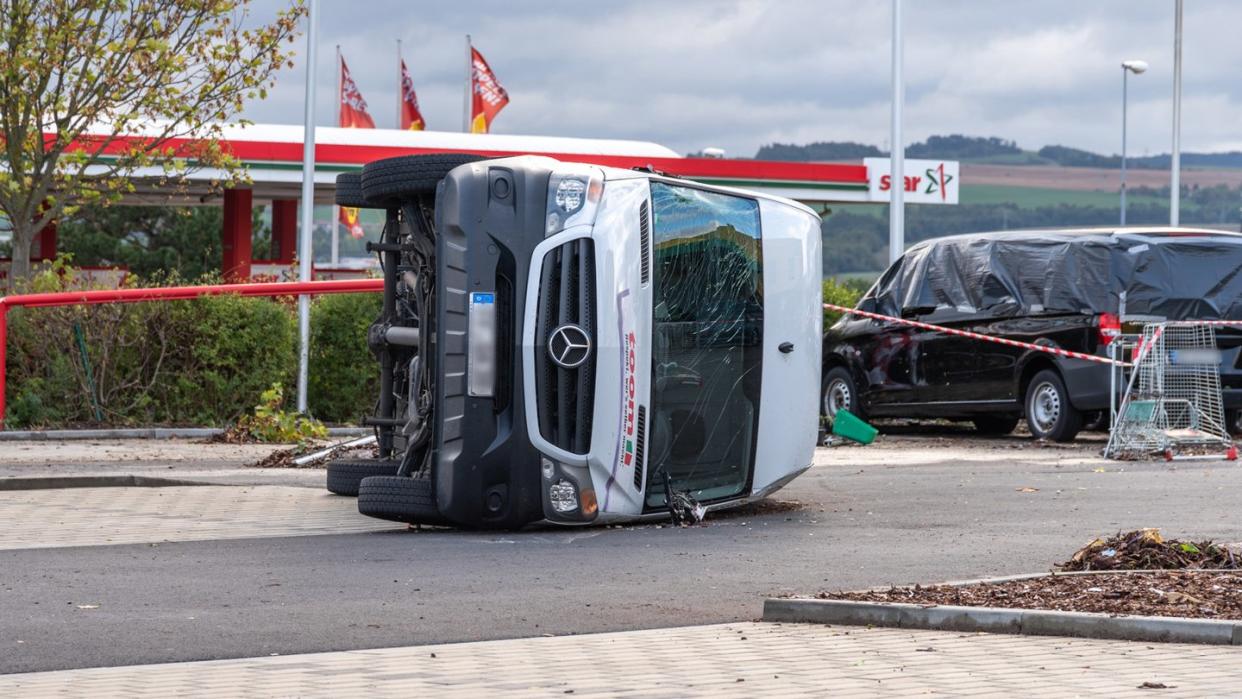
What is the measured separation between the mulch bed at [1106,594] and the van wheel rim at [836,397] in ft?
40.9

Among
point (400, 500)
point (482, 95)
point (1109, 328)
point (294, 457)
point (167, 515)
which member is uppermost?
point (482, 95)

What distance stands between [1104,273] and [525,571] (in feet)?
32.6

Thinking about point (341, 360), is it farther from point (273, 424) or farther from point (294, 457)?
point (294, 457)

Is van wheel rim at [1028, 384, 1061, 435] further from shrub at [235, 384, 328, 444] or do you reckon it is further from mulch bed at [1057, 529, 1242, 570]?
mulch bed at [1057, 529, 1242, 570]

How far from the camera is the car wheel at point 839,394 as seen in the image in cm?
2067

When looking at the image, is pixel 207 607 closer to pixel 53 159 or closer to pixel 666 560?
pixel 666 560

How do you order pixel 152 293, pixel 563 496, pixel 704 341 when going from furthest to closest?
1. pixel 152 293
2. pixel 704 341
3. pixel 563 496

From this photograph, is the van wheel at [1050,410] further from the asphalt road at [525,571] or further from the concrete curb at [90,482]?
the concrete curb at [90,482]

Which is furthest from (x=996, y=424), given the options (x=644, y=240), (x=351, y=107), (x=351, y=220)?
(x=351, y=107)

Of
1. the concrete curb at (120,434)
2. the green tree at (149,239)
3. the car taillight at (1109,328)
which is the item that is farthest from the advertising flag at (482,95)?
the car taillight at (1109,328)

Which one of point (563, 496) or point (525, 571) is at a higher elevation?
point (563, 496)

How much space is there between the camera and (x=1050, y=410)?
18.3 m

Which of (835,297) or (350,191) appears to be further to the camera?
(835,297)

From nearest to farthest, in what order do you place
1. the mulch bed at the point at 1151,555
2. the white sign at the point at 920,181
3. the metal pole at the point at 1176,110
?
the mulch bed at the point at 1151,555, the metal pole at the point at 1176,110, the white sign at the point at 920,181
